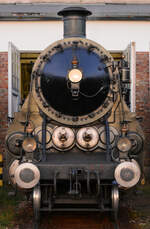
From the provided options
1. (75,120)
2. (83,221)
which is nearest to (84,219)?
(83,221)

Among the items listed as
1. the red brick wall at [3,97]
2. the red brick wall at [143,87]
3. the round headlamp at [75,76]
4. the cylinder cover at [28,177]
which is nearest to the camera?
the cylinder cover at [28,177]

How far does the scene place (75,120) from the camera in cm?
607

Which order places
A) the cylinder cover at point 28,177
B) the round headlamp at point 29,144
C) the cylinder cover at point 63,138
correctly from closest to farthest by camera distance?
the cylinder cover at point 28,177 < the round headlamp at point 29,144 < the cylinder cover at point 63,138

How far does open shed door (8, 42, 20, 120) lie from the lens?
8.20 meters

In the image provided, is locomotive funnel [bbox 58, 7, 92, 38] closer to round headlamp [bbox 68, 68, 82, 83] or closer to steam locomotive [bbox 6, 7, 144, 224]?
steam locomotive [bbox 6, 7, 144, 224]

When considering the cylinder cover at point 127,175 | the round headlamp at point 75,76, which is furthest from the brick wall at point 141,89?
the cylinder cover at point 127,175

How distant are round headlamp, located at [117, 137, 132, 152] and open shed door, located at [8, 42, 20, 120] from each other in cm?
321

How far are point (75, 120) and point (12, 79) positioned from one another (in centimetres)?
265

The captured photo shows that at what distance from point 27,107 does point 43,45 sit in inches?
169

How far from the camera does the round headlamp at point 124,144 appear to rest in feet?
18.2

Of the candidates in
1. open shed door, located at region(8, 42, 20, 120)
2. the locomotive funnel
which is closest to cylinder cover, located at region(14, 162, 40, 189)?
the locomotive funnel

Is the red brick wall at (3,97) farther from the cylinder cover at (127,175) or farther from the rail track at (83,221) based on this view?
the cylinder cover at (127,175)

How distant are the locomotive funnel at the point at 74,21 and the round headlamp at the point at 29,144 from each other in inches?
72.8

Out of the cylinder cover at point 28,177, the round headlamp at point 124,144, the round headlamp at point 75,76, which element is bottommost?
the cylinder cover at point 28,177
